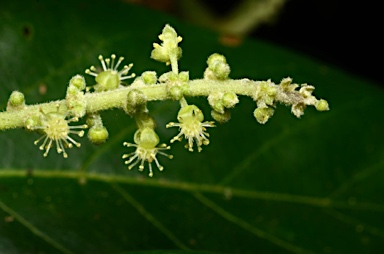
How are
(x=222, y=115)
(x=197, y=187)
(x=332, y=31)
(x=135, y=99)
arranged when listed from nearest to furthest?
(x=135, y=99)
(x=222, y=115)
(x=197, y=187)
(x=332, y=31)

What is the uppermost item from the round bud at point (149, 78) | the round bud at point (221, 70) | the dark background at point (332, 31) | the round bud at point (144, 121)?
the dark background at point (332, 31)

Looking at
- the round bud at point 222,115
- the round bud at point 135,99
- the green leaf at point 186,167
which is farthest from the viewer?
the green leaf at point 186,167

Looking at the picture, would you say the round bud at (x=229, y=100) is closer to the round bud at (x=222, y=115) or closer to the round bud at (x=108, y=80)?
the round bud at (x=222, y=115)

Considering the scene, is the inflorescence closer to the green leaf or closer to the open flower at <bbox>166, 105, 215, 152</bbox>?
the open flower at <bbox>166, 105, 215, 152</bbox>

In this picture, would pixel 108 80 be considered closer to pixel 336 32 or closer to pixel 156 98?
pixel 156 98

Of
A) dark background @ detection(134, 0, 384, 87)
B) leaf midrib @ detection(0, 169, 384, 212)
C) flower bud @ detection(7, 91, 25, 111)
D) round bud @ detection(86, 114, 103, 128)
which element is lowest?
flower bud @ detection(7, 91, 25, 111)

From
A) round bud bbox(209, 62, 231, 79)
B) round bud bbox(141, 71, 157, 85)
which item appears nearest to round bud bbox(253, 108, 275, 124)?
round bud bbox(209, 62, 231, 79)

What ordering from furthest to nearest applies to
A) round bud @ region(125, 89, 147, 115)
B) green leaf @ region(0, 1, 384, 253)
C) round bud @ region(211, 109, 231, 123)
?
1. green leaf @ region(0, 1, 384, 253)
2. round bud @ region(211, 109, 231, 123)
3. round bud @ region(125, 89, 147, 115)

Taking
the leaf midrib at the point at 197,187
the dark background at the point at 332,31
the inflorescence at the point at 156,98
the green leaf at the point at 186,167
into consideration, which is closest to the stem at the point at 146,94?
the inflorescence at the point at 156,98

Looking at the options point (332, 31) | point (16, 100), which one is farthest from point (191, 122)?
point (332, 31)
